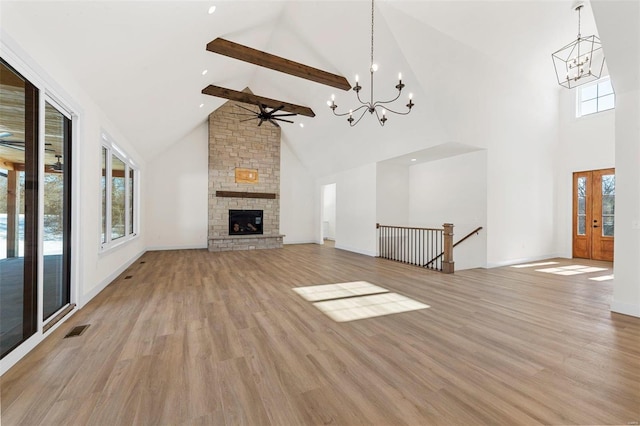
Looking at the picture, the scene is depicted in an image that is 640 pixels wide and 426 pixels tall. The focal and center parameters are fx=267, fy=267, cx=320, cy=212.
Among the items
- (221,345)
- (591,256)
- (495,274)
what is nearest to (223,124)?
(221,345)

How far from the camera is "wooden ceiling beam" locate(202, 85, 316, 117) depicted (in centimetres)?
615

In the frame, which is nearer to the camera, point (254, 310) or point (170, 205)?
point (254, 310)

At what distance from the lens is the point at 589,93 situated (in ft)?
21.7

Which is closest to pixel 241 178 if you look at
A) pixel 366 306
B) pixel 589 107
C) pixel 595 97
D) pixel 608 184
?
pixel 366 306

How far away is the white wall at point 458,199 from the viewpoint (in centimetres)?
577

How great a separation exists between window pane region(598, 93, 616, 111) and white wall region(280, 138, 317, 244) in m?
8.21

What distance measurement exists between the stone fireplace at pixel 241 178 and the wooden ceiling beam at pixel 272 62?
4.06 meters

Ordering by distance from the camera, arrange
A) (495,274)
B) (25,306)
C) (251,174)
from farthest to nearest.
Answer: (251,174)
(495,274)
(25,306)

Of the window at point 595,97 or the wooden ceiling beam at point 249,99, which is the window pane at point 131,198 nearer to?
the wooden ceiling beam at point 249,99

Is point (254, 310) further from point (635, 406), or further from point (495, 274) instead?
point (495, 274)

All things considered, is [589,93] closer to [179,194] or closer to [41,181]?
[41,181]

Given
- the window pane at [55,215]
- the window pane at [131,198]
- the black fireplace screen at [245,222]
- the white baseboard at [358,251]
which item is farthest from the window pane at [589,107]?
the window pane at [131,198]

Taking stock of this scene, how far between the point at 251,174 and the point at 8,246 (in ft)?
23.9

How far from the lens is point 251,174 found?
914 centimetres
